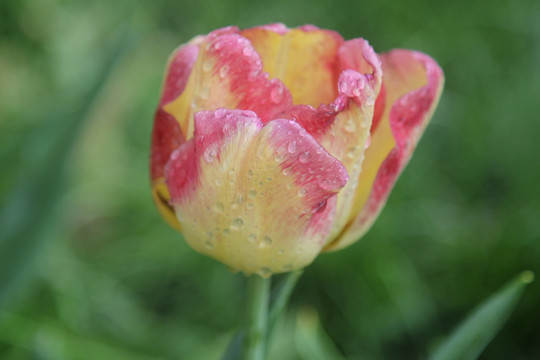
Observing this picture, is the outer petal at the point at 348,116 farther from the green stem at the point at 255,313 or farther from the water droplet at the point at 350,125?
the green stem at the point at 255,313

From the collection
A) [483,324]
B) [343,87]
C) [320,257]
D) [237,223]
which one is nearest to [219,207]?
[237,223]

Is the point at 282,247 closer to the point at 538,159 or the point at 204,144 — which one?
the point at 204,144

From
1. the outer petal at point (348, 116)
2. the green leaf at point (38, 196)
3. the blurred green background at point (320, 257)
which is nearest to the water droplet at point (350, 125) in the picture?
the outer petal at point (348, 116)

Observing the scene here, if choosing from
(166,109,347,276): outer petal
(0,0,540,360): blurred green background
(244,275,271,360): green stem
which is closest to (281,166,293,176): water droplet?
(166,109,347,276): outer petal

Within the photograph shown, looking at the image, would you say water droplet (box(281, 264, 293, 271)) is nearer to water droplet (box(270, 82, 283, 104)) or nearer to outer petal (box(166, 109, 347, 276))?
outer petal (box(166, 109, 347, 276))

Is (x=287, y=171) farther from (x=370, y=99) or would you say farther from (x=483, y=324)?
(x=483, y=324)

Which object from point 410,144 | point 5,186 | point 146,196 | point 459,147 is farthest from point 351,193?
point 459,147
